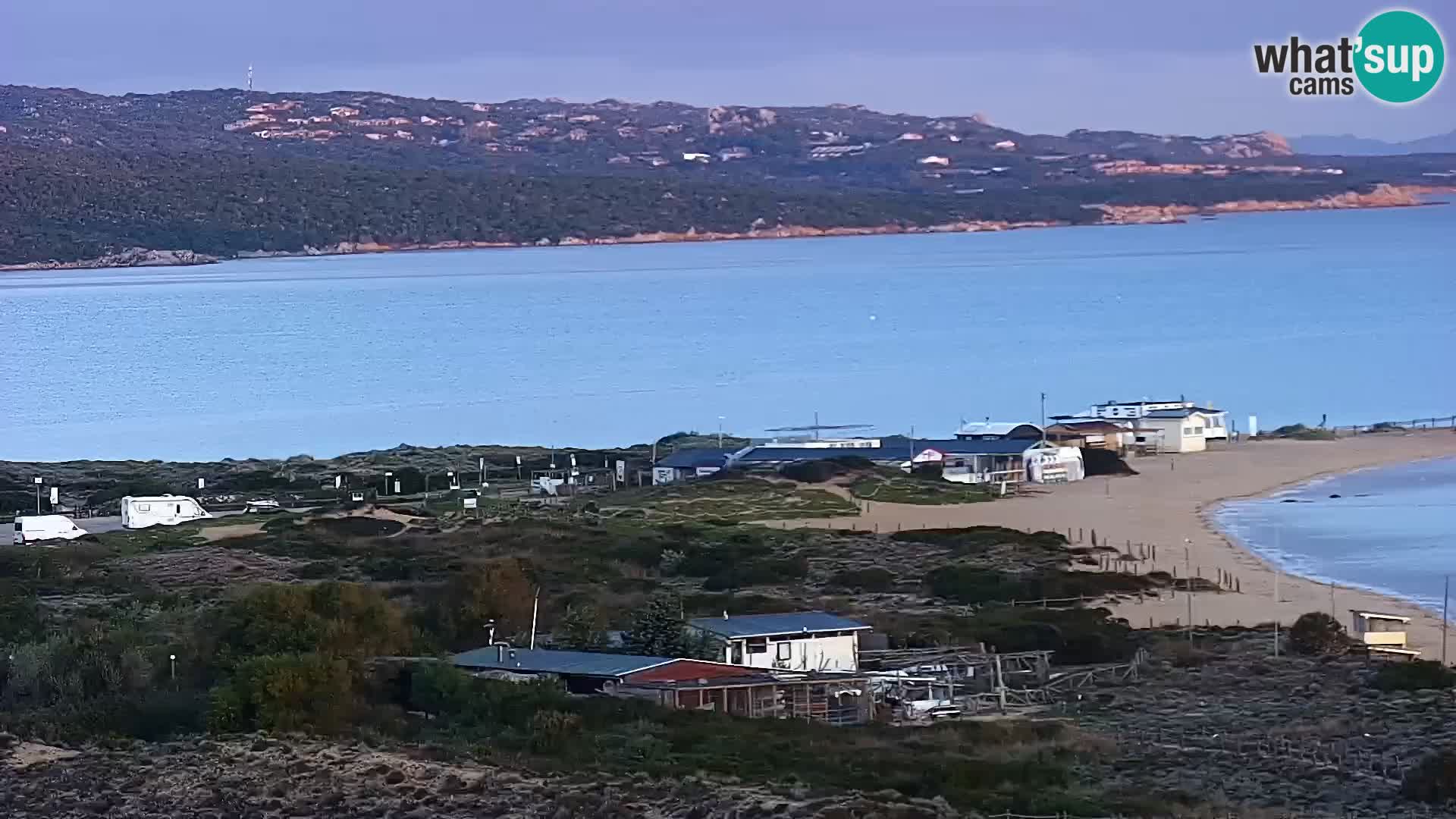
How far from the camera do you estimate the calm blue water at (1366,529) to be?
84.1 ft

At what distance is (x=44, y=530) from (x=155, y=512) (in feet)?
7.04

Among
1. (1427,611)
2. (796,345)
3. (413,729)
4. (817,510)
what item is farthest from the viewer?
(796,345)

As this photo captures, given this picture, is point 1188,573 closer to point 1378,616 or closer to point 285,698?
point 1378,616

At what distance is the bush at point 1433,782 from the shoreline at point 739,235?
128 m

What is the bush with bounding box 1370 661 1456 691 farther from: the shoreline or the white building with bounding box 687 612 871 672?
the shoreline

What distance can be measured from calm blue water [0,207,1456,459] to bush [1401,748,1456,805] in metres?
35.3

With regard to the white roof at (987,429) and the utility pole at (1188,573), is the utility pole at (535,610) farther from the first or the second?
the white roof at (987,429)

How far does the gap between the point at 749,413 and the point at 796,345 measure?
22.1m

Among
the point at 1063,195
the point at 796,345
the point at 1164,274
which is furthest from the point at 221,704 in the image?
the point at 1063,195

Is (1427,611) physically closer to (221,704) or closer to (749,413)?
(221,704)

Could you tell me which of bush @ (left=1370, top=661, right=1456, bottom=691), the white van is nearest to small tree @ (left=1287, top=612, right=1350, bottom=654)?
bush @ (left=1370, top=661, right=1456, bottom=691)

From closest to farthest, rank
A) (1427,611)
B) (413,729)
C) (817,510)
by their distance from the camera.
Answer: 1. (413,729)
2. (1427,611)
3. (817,510)

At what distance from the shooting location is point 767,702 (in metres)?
16.8

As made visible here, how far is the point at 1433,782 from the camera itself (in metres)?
13.6
